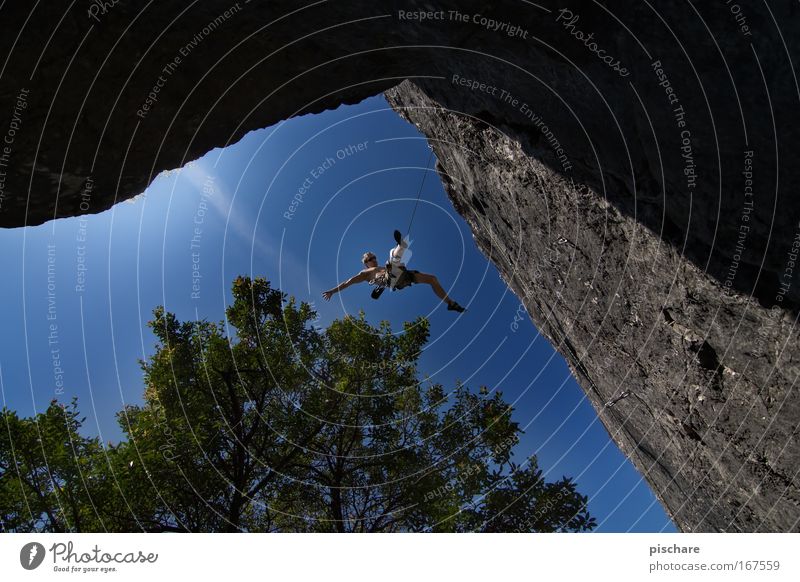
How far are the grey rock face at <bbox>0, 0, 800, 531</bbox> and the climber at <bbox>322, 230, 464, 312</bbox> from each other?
16.7ft

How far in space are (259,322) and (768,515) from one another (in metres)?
16.0

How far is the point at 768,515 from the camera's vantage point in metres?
8.58

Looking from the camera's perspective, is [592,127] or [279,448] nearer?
[592,127]

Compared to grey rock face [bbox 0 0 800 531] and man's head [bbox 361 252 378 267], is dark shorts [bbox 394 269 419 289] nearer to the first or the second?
man's head [bbox 361 252 378 267]

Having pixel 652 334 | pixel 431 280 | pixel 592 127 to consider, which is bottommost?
pixel 652 334

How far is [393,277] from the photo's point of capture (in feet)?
48.8

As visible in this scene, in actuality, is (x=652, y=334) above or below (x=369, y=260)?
below

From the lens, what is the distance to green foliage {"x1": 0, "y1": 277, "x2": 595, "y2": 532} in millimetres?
12531

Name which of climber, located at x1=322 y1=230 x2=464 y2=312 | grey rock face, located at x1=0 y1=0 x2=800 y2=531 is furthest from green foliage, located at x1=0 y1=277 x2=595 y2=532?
grey rock face, located at x1=0 y1=0 x2=800 y2=531

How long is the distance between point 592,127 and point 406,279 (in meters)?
8.71

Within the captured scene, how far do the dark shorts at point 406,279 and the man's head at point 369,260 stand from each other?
1.05 m

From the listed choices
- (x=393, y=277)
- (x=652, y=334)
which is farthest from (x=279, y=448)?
(x=652, y=334)

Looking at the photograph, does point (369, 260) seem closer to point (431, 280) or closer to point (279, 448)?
point (431, 280)

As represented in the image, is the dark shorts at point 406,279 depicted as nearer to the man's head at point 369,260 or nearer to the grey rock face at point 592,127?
the man's head at point 369,260
